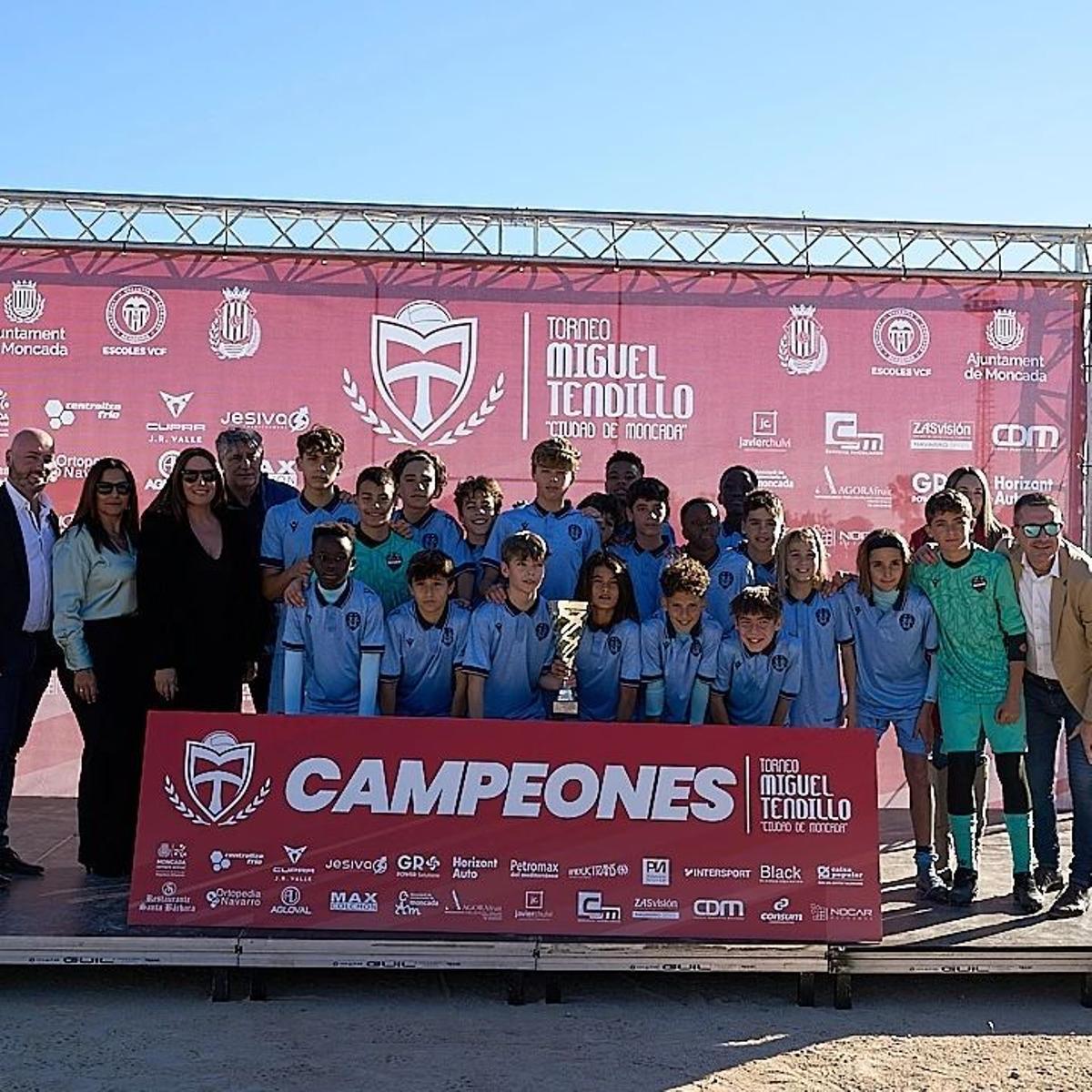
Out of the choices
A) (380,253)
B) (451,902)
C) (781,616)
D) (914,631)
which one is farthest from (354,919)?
(380,253)

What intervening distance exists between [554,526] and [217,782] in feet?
5.54

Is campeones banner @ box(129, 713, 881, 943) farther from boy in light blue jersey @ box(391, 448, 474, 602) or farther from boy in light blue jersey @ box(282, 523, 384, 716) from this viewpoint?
boy in light blue jersey @ box(391, 448, 474, 602)

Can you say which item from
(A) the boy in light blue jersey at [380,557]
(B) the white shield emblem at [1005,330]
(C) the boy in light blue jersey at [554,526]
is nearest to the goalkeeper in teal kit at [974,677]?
(C) the boy in light blue jersey at [554,526]

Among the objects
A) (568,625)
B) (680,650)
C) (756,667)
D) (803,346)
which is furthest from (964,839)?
(803,346)

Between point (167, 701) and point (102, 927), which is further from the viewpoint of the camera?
point (167, 701)

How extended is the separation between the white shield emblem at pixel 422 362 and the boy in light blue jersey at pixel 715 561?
7.23ft

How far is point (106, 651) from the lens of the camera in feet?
16.7

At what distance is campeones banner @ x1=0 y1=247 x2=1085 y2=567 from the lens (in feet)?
24.1

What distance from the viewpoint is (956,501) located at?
499cm

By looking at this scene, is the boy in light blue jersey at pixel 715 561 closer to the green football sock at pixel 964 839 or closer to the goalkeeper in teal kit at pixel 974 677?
the goalkeeper in teal kit at pixel 974 677

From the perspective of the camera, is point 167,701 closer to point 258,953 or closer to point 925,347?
point 258,953

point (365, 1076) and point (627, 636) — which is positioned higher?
point (627, 636)

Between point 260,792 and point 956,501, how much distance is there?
2.83 m

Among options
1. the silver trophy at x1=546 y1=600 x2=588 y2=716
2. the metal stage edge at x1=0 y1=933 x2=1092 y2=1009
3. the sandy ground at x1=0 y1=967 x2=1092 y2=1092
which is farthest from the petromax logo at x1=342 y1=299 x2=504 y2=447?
the metal stage edge at x1=0 y1=933 x2=1092 y2=1009
